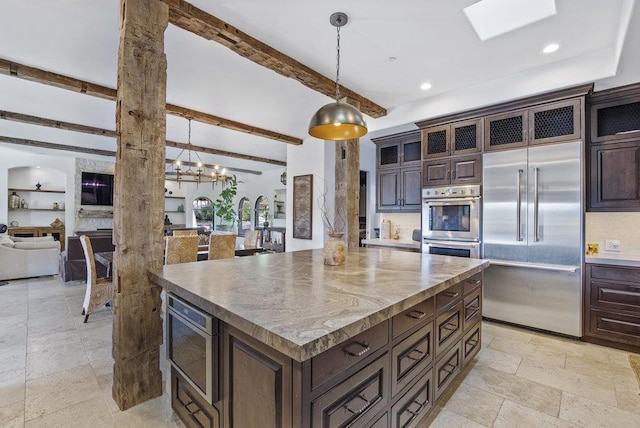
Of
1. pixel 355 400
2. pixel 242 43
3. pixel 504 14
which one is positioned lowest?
pixel 355 400

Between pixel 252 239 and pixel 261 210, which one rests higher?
pixel 261 210

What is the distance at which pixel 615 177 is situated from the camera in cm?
311

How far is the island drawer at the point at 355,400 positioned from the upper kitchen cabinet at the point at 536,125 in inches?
128

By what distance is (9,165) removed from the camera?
7621 mm

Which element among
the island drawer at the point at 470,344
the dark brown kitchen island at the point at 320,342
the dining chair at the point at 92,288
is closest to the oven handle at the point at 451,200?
the island drawer at the point at 470,344

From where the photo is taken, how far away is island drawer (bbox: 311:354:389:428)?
1094 millimetres

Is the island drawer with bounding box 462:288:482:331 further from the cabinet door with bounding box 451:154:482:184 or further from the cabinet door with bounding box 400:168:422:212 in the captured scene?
the cabinet door with bounding box 400:168:422:212

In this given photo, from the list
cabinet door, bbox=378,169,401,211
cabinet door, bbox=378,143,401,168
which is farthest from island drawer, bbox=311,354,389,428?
cabinet door, bbox=378,143,401,168

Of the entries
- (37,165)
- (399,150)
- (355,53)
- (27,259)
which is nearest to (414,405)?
(355,53)

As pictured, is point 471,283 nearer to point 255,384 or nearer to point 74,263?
point 255,384

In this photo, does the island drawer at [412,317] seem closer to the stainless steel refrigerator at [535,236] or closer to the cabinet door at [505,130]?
the stainless steel refrigerator at [535,236]

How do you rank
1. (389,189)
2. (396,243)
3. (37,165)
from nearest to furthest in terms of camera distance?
(396,243) < (389,189) < (37,165)

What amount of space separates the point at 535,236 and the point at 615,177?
96 centimetres

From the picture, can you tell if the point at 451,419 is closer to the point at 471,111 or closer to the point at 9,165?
the point at 471,111
